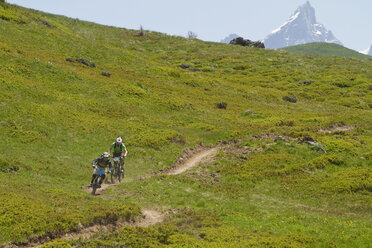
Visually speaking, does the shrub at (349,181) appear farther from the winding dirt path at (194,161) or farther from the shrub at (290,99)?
the shrub at (290,99)

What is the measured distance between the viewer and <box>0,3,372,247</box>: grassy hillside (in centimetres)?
1617

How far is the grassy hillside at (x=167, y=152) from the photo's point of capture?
1617cm

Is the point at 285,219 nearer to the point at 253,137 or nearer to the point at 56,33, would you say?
the point at 253,137

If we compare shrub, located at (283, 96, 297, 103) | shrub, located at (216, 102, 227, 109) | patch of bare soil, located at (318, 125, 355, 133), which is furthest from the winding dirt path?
shrub, located at (283, 96, 297, 103)

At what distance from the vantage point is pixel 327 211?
821 inches

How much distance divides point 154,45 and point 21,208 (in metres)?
103

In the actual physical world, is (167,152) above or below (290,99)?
below

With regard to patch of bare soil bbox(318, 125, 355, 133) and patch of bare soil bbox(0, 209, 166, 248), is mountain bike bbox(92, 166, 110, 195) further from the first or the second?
patch of bare soil bbox(318, 125, 355, 133)

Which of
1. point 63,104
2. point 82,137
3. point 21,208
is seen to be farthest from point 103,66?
point 21,208

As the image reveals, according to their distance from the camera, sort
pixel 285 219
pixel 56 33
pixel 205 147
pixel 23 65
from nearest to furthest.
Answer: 1. pixel 285 219
2. pixel 205 147
3. pixel 23 65
4. pixel 56 33

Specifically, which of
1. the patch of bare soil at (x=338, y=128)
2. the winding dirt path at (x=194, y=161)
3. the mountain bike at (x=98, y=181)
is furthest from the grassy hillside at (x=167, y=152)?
the winding dirt path at (x=194, y=161)

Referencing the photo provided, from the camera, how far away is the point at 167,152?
33.2 m

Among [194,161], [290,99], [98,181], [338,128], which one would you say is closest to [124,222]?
[98,181]

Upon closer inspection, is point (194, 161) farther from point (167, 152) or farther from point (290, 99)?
point (290, 99)
